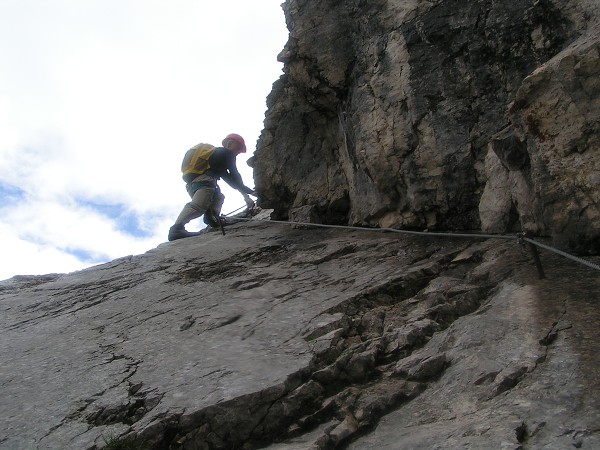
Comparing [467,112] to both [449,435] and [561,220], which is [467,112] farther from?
[449,435]

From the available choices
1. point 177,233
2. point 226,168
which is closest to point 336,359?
point 177,233

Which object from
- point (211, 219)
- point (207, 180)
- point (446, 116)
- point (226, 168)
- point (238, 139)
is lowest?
point (446, 116)

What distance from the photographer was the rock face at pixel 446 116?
5453 millimetres

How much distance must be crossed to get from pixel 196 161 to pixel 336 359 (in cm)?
762

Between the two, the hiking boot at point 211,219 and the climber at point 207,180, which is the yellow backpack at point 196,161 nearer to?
the climber at point 207,180

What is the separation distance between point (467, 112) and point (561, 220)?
7.89 feet

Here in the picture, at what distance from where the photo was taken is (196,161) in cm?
1180

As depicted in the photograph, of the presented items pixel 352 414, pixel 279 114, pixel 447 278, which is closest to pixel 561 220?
pixel 447 278

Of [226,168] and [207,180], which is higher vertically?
[226,168]

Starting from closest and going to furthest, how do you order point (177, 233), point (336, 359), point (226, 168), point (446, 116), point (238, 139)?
point (336, 359), point (446, 116), point (177, 233), point (226, 168), point (238, 139)

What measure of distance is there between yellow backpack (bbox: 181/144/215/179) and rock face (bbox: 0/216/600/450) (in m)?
4.55

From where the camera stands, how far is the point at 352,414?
14.4ft

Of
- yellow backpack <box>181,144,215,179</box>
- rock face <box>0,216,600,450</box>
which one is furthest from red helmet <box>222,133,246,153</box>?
rock face <box>0,216,600,450</box>

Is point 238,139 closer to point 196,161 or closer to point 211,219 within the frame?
point 196,161
